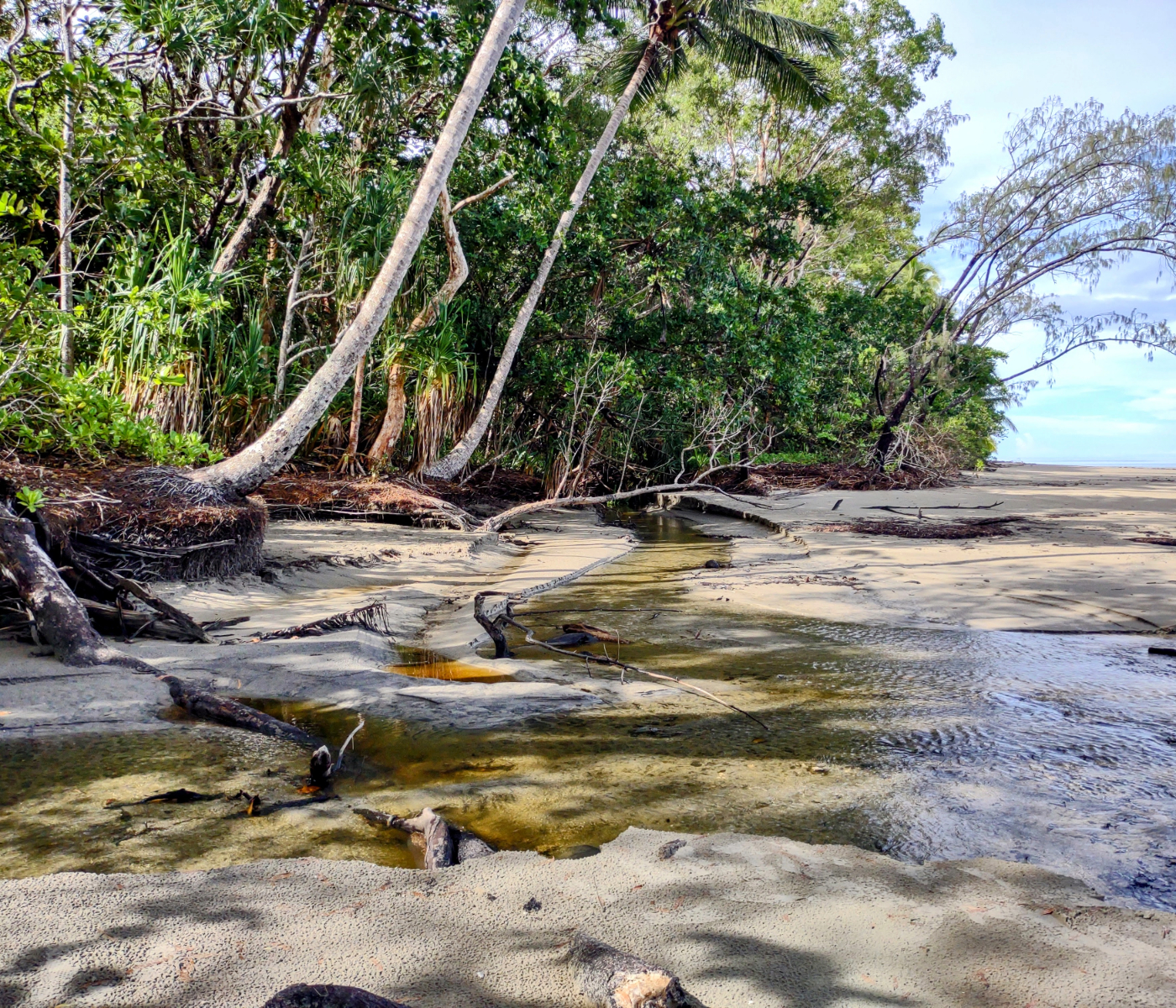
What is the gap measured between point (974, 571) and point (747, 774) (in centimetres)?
472

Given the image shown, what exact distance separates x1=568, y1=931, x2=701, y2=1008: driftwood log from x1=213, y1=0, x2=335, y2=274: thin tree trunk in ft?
29.1

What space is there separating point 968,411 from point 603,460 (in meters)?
12.1

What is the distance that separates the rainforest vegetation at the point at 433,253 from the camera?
6922 mm

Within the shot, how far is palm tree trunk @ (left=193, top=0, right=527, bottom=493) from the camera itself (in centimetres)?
629

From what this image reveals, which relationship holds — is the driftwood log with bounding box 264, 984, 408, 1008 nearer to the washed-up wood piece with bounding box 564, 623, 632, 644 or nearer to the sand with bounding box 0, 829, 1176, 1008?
the sand with bounding box 0, 829, 1176, 1008

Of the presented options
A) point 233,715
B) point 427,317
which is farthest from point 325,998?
point 427,317

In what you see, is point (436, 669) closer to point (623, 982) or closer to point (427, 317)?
point (623, 982)

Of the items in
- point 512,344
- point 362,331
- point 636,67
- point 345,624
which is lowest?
point 345,624

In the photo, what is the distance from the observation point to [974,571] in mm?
6625

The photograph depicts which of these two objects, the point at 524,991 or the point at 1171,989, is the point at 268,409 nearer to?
the point at 524,991

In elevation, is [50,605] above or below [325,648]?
above

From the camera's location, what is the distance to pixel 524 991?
5.08ft

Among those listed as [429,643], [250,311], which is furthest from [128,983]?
[250,311]

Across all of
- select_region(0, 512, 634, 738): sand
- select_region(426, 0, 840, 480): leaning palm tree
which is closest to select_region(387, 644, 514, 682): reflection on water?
select_region(0, 512, 634, 738): sand
